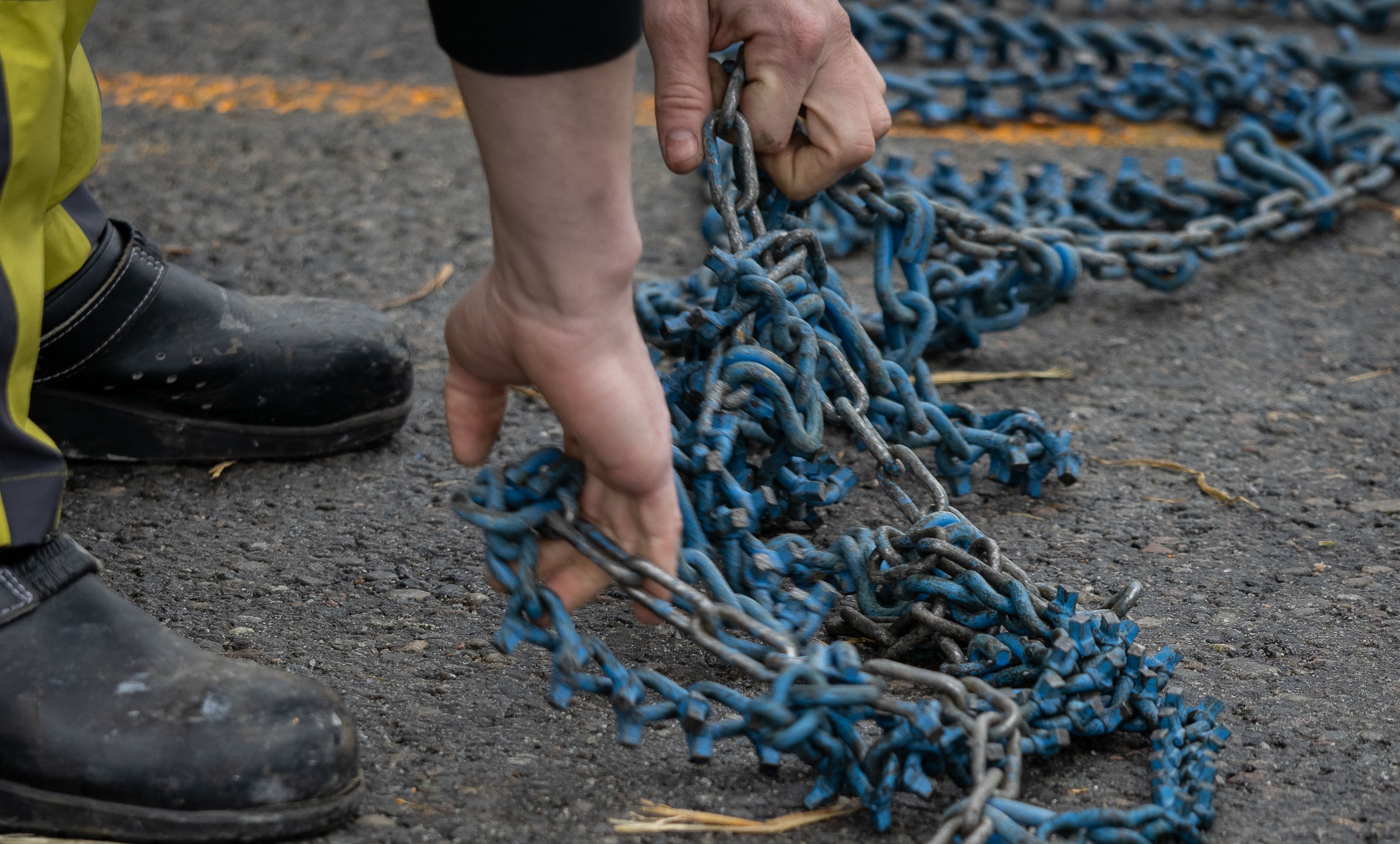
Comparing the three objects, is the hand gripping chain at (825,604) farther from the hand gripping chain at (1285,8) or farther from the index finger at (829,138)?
the hand gripping chain at (1285,8)

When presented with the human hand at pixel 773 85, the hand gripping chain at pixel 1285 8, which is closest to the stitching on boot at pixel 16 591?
the human hand at pixel 773 85

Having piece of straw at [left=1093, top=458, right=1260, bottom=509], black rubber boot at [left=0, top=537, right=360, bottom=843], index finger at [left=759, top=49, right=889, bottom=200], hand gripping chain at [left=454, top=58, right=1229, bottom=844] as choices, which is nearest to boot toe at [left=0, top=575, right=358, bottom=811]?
black rubber boot at [left=0, top=537, right=360, bottom=843]

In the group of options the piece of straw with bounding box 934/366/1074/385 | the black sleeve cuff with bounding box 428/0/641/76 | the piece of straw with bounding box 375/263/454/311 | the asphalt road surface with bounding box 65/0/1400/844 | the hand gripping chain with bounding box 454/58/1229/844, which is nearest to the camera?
the black sleeve cuff with bounding box 428/0/641/76

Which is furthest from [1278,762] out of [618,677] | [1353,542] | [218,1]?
[218,1]

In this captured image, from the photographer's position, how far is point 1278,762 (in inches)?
51.2

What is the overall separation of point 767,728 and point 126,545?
3.20 feet

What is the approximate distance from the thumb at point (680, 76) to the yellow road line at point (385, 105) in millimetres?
1728

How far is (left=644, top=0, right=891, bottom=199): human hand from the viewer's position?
5.21ft

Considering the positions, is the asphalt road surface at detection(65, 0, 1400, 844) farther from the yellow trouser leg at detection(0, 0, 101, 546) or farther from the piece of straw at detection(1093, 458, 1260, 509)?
the yellow trouser leg at detection(0, 0, 101, 546)

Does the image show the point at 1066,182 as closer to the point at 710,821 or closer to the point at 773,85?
the point at 773,85

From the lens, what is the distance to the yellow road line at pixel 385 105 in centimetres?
325

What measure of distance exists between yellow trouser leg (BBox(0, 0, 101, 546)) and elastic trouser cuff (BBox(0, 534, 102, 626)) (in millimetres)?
24

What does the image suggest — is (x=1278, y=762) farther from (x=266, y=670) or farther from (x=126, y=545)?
(x=126, y=545)

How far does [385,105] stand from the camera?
3375 millimetres
